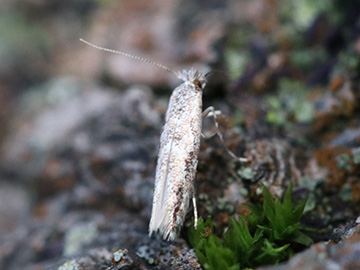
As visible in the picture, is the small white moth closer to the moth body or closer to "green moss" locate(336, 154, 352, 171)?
the moth body

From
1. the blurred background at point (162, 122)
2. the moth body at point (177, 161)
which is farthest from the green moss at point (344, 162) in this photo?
the moth body at point (177, 161)

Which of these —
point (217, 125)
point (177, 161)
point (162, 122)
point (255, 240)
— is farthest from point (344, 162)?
point (162, 122)

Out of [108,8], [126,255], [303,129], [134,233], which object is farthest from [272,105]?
[108,8]

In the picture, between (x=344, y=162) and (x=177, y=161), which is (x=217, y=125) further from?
(x=344, y=162)

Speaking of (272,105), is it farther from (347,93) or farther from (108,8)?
(108,8)

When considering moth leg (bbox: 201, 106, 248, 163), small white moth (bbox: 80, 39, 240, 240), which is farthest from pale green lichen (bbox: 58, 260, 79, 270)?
moth leg (bbox: 201, 106, 248, 163)
